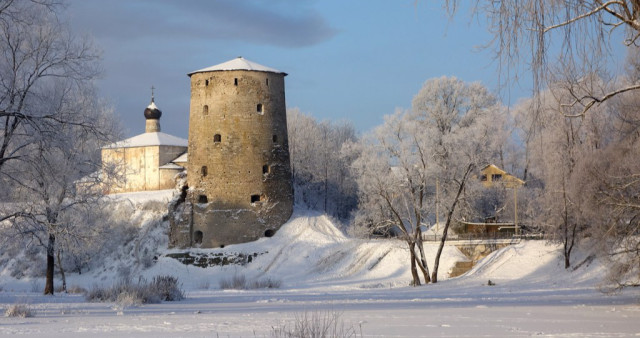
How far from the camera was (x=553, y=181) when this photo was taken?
27.8 meters

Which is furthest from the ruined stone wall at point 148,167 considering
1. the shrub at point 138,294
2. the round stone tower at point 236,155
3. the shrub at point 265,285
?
the shrub at point 138,294

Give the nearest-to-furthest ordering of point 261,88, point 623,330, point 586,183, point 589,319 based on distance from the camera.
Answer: point 623,330
point 589,319
point 586,183
point 261,88

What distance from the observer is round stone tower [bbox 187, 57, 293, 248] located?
4075 cm

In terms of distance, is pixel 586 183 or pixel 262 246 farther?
pixel 262 246

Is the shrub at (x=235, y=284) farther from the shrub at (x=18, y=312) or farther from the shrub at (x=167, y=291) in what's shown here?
the shrub at (x=18, y=312)

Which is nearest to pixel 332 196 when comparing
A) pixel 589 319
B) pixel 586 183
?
pixel 586 183

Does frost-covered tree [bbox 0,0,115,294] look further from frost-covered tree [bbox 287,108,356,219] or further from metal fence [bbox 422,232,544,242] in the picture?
frost-covered tree [bbox 287,108,356,219]

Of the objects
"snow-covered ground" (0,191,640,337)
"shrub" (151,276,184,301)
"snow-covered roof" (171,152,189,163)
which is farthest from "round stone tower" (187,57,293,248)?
"shrub" (151,276,184,301)

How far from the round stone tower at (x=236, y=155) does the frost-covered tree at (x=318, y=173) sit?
9.79 m

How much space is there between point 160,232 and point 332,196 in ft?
43.5

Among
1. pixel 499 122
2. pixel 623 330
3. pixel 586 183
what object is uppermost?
pixel 499 122

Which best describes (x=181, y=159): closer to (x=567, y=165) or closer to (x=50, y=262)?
(x=50, y=262)

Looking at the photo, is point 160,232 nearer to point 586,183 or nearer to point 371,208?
point 371,208

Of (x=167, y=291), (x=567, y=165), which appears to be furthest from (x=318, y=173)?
(x=167, y=291)
